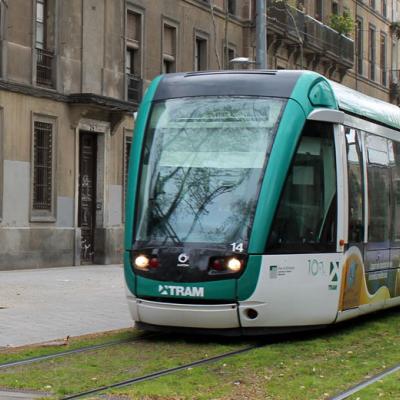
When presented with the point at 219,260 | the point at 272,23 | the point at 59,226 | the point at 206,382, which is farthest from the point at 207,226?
the point at 272,23

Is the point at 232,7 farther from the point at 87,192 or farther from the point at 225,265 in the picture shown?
the point at 225,265

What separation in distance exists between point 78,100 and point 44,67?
129 cm

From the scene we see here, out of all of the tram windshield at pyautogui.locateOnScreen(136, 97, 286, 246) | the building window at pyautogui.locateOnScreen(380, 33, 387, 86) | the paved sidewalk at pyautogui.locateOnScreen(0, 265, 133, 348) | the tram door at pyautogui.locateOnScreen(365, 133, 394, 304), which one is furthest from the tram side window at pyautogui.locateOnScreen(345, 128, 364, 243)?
the building window at pyautogui.locateOnScreen(380, 33, 387, 86)

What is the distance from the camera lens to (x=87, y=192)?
26656 millimetres

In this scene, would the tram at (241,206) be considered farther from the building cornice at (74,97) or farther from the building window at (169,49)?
the building window at (169,49)

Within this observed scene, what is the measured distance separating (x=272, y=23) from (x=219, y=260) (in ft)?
88.9

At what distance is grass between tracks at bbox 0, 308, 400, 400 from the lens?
7.45m

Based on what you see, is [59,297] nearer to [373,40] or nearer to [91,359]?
[91,359]

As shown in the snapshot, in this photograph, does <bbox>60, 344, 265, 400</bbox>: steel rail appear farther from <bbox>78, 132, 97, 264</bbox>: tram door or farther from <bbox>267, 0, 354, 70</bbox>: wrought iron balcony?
<bbox>267, 0, 354, 70</bbox>: wrought iron balcony

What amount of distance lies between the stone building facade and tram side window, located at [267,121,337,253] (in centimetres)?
1340

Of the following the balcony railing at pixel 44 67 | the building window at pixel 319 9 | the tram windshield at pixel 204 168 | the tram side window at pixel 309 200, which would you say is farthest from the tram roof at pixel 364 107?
the building window at pixel 319 9

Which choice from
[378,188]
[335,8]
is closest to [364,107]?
[378,188]

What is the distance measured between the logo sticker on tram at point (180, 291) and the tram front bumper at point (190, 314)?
124mm

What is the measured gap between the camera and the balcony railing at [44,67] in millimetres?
24266
